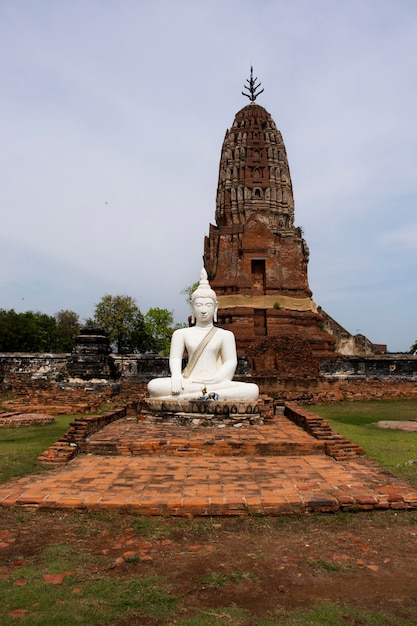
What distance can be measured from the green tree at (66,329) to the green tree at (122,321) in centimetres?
317

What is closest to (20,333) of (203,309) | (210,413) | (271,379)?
(271,379)

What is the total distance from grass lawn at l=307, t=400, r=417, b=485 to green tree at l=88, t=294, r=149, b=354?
26049 millimetres

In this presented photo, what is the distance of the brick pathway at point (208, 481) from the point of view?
13.9 feet

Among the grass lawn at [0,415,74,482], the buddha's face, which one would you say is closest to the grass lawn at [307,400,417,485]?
the buddha's face

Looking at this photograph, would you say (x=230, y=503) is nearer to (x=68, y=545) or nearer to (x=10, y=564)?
(x=68, y=545)

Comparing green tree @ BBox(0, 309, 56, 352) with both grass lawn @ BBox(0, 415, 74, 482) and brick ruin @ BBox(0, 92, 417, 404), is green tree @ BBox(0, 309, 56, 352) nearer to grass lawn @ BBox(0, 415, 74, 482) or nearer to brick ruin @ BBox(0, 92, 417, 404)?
brick ruin @ BBox(0, 92, 417, 404)

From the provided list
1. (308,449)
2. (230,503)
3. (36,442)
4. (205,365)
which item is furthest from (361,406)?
(230,503)

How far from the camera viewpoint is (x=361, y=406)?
51.4 ft

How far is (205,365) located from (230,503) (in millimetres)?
5542

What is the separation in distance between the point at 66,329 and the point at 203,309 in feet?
120

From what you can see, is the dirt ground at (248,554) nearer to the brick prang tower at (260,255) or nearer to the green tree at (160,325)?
the brick prang tower at (260,255)

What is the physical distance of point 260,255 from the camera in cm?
2269

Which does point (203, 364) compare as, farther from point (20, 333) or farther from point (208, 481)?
point (20, 333)

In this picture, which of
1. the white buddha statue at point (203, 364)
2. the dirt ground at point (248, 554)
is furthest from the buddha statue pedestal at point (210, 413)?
the dirt ground at point (248, 554)
